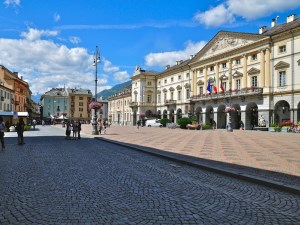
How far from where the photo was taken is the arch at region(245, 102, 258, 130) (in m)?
46.4

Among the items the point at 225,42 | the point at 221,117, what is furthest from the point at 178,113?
the point at 225,42

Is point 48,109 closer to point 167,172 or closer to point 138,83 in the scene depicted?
point 138,83

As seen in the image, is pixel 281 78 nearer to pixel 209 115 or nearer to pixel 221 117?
pixel 221 117

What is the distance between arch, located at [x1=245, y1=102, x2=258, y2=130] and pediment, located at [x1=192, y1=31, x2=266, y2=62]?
34.6 ft

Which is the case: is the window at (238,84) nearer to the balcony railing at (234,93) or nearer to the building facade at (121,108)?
the balcony railing at (234,93)

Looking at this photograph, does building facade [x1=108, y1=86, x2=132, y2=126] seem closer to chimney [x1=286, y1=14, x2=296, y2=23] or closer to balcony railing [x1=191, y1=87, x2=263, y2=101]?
balcony railing [x1=191, y1=87, x2=263, y2=101]

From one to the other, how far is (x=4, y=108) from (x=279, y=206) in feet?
199

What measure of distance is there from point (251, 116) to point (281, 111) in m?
5.43

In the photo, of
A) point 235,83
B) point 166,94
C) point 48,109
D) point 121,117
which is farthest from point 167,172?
point 48,109

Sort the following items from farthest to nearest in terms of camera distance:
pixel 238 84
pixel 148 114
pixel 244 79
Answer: pixel 148 114 → pixel 238 84 → pixel 244 79

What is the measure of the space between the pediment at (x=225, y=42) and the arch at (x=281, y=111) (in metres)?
11.0

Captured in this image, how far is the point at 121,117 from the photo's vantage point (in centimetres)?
9825

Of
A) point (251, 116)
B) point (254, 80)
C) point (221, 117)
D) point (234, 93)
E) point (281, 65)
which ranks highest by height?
point (281, 65)

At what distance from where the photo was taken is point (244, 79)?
47969 millimetres
